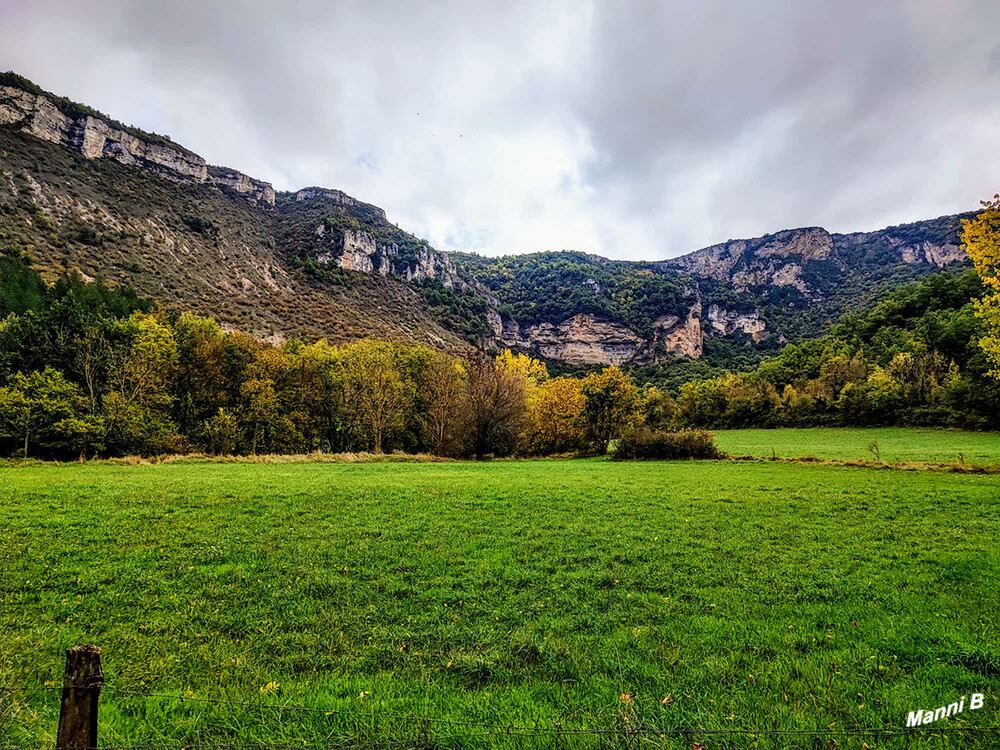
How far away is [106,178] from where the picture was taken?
83.5 meters

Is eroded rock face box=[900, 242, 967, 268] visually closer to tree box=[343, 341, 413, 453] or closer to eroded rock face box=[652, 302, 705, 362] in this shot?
eroded rock face box=[652, 302, 705, 362]

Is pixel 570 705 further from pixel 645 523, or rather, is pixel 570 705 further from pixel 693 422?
pixel 693 422

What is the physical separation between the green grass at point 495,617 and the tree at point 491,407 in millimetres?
26519

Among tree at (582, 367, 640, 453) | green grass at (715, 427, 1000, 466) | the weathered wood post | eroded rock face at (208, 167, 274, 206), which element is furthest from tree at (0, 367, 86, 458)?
eroded rock face at (208, 167, 274, 206)

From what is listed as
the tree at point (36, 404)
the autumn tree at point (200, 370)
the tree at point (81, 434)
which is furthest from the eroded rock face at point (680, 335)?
the tree at point (36, 404)

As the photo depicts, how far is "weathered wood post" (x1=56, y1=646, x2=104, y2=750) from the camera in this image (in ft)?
7.88

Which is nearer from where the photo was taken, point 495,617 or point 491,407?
point 495,617

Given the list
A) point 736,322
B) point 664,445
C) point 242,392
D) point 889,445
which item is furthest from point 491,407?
point 736,322

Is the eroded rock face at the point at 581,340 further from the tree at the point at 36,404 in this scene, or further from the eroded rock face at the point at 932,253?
the tree at the point at 36,404

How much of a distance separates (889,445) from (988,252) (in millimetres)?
38005

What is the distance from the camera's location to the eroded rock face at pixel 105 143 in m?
80.8

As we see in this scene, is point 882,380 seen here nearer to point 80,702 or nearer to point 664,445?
point 664,445

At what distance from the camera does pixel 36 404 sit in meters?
27.3

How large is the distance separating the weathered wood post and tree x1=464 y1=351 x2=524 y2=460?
123 ft
